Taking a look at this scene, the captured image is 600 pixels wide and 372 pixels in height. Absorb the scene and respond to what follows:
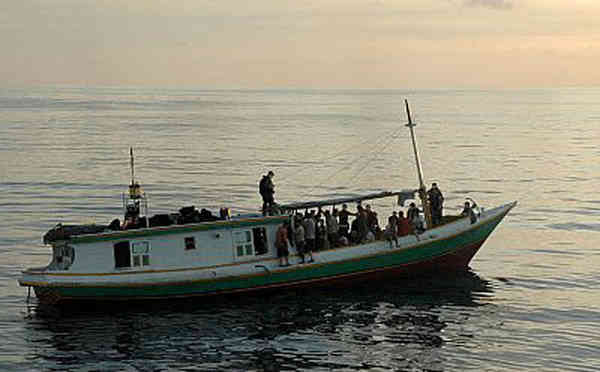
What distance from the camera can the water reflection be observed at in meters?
26.6

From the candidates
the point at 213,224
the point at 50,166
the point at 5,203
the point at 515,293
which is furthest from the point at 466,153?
the point at 213,224

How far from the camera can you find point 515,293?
35938mm

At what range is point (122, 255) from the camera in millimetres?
32031

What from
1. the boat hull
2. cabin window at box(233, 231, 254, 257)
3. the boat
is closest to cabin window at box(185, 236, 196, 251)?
the boat

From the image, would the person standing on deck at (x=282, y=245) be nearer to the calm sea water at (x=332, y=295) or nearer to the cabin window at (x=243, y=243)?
the cabin window at (x=243, y=243)

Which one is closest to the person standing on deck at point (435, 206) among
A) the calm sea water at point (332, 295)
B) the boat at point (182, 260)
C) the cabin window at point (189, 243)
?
the calm sea water at point (332, 295)

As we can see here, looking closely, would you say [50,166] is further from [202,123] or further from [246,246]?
[202,123]

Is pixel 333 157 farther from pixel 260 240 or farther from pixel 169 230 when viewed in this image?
pixel 169 230

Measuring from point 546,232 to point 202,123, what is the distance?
416 ft

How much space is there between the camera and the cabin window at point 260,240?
33.5 metres

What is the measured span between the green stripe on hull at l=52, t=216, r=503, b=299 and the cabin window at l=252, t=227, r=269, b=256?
3.54 feet

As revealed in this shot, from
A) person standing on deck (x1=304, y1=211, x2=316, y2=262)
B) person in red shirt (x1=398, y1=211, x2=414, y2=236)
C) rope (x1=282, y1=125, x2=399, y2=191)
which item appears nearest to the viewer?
person standing on deck (x1=304, y1=211, x2=316, y2=262)

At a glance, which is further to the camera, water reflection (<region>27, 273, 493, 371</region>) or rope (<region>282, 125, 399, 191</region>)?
rope (<region>282, 125, 399, 191</region>)

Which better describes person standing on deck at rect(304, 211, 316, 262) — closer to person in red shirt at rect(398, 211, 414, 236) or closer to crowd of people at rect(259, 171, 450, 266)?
crowd of people at rect(259, 171, 450, 266)
